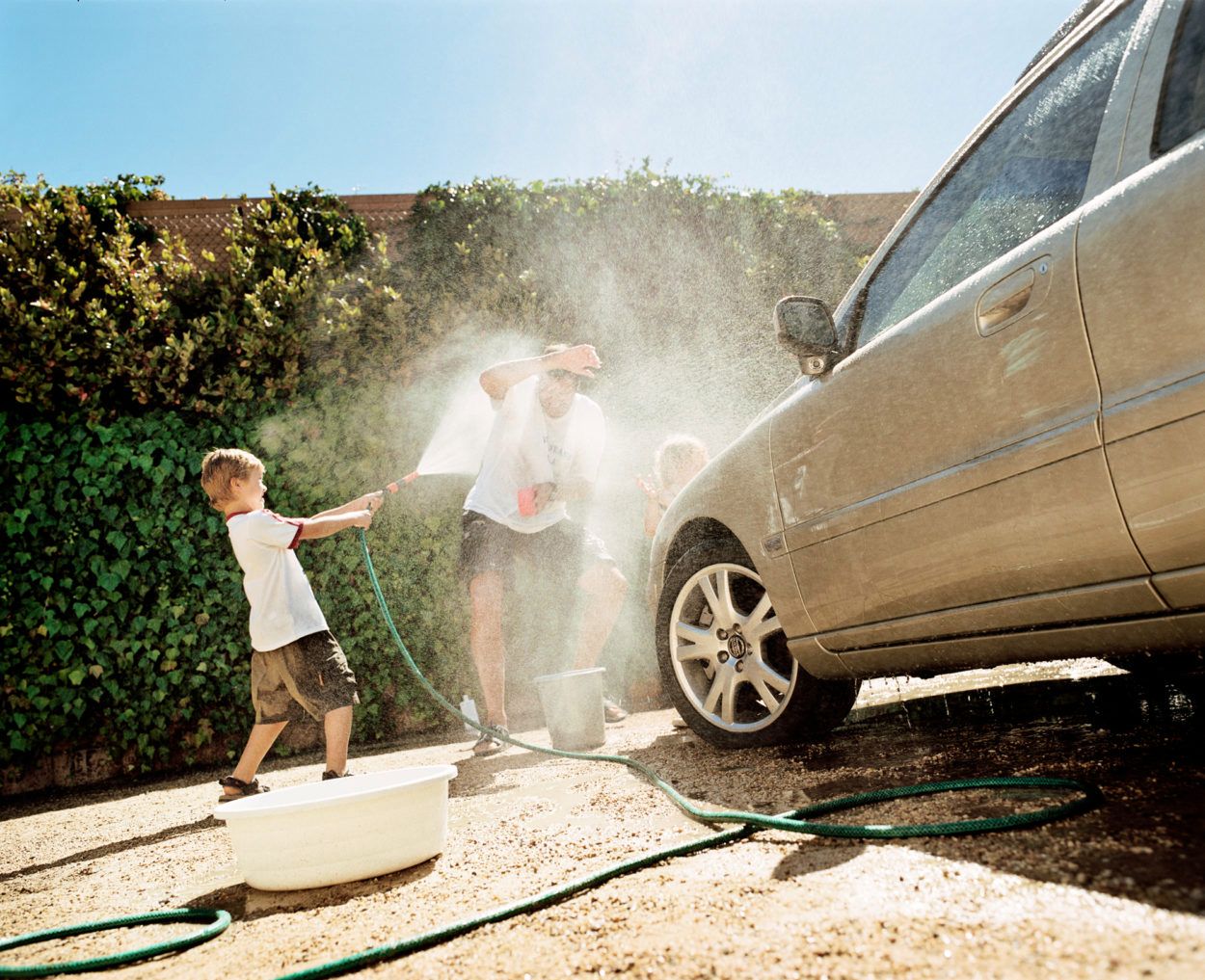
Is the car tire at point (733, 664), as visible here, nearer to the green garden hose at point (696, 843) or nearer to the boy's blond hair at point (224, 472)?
the green garden hose at point (696, 843)

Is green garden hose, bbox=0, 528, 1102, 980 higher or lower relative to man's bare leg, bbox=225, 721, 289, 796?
lower

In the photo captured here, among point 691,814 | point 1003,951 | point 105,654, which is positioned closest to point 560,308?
→ point 105,654

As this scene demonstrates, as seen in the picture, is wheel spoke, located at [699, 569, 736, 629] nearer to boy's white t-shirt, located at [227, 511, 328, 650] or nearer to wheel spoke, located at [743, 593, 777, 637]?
wheel spoke, located at [743, 593, 777, 637]

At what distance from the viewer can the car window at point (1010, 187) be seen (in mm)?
2119

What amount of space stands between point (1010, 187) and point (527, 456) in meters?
3.05

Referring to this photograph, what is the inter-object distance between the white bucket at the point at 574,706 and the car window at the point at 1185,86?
9.99ft

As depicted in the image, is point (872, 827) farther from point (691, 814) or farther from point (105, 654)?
point (105, 654)

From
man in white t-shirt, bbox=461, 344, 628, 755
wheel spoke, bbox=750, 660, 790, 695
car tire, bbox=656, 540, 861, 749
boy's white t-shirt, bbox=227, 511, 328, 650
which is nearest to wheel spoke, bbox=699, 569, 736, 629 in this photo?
car tire, bbox=656, 540, 861, 749

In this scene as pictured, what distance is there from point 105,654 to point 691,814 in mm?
4442

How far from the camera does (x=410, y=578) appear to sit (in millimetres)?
5785

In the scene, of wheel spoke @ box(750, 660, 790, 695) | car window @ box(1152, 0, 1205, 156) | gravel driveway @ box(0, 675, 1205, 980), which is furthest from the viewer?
wheel spoke @ box(750, 660, 790, 695)

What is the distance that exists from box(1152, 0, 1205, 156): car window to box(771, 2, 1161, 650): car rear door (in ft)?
0.54

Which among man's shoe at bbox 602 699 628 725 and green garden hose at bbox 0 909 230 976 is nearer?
green garden hose at bbox 0 909 230 976

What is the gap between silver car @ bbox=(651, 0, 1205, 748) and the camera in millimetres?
1771
